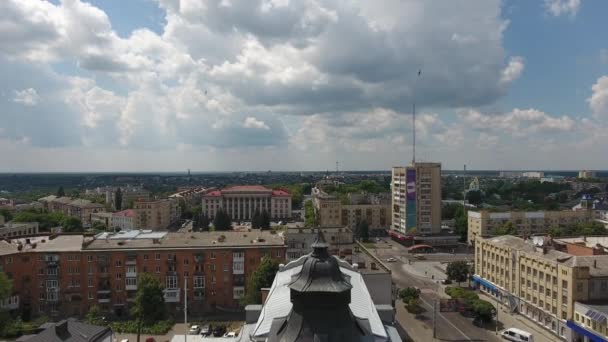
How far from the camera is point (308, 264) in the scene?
21328mm

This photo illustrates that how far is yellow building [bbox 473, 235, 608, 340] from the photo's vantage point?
163 ft

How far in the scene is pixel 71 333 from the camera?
3891 cm

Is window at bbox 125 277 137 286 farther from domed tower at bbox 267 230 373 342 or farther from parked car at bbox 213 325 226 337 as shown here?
domed tower at bbox 267 230 373 342

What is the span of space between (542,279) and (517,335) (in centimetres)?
959

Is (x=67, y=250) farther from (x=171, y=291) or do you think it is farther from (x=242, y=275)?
(x=242, y=275)

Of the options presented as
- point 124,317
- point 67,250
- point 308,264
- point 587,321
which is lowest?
point 124,317

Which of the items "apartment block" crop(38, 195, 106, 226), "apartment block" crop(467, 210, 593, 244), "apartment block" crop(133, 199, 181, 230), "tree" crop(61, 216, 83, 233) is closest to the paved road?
"apartment block" crop(467, 210, 593, 244)

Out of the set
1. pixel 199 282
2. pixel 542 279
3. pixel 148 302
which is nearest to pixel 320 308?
pixel 148 302

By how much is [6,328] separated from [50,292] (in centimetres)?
1105

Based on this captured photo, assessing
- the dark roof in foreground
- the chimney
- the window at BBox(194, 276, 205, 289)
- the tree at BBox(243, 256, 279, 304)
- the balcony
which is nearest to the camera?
the dark roof in foreground

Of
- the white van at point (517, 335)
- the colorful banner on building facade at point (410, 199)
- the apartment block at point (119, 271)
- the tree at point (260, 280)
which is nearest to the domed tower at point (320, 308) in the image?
the tree at point (260, 280)

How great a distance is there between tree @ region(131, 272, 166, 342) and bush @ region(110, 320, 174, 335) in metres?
0.71

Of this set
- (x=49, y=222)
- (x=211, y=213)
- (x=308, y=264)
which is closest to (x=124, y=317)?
(x=308, y=264)

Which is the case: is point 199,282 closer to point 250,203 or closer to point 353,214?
point 353,214
